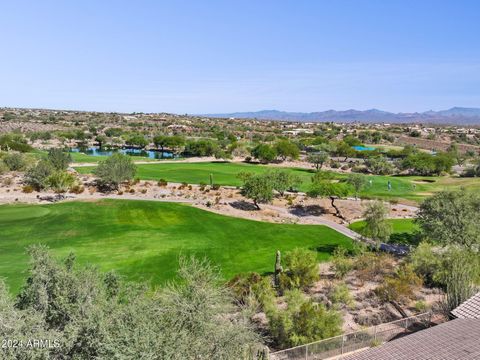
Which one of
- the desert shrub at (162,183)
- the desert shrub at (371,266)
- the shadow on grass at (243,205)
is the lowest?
the shadow on grass at (243,205)

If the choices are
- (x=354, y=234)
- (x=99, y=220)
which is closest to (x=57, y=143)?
(x=99, y=220)

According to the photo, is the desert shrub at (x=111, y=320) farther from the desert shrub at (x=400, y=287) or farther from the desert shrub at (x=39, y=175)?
the desert shrub at (x=39, y=175)

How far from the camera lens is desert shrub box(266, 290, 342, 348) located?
19375 mm

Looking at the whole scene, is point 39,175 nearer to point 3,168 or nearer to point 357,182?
point 3,168

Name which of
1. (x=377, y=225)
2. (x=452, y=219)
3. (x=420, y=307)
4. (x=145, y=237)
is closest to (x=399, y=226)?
(x=377, y=225)

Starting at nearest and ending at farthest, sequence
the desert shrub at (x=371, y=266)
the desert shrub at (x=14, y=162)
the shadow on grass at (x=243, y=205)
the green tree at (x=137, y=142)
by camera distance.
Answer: the desert shrub at (x=371, y=266), the shadow on grass at (x=243, y=205), the desert shrub at (x=14, y=162), the green tree at (x=137, y=142)

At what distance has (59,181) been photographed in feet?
188

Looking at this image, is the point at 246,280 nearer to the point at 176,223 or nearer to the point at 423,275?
the point at 423,275

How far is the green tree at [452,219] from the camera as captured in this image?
3212 cm

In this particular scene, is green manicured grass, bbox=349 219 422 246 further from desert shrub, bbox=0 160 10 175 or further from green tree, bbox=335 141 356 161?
green tree, bbox=335 141 356 161

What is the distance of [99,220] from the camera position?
150 ft

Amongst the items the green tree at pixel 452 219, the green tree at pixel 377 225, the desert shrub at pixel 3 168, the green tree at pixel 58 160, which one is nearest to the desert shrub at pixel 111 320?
the green tree at pixel 452 219

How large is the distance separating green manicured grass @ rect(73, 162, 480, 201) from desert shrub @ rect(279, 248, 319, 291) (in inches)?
1510

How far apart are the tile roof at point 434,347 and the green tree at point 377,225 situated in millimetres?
21439
